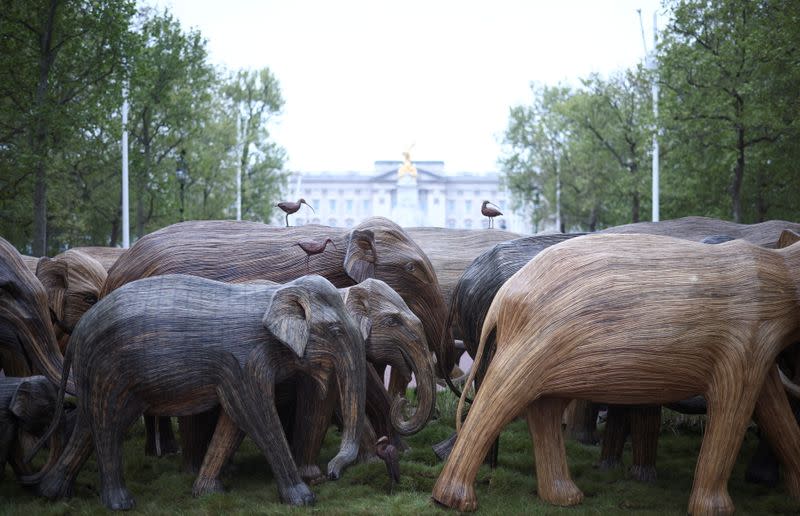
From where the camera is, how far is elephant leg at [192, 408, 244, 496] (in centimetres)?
556

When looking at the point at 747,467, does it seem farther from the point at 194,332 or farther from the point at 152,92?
the point at 152,92

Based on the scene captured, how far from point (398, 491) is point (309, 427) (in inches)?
28.7

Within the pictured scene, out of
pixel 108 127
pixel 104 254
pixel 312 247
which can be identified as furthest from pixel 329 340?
pixel 108 127

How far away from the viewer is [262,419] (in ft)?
17.6

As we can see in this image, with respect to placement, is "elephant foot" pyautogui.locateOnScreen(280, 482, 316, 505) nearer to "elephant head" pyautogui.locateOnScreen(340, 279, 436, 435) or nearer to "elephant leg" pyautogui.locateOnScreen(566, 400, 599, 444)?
"elephant head" pyautogui.locateOnScreen(340, 279, 436, 435)

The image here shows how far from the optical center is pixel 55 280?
8.09m

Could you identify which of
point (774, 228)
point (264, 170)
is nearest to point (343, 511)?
point (774, 228)

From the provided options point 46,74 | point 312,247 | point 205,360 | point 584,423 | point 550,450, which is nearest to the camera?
point 205,360

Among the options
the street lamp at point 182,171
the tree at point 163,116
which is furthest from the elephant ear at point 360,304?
the street lamp at point 182,171

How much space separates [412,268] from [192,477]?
2378mm

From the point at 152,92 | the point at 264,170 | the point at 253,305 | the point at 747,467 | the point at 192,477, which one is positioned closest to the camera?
the point at 253,305

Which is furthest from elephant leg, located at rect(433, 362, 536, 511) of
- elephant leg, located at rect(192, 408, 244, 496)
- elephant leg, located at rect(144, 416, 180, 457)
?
elephant leg, located at rect(144, 416, 180, 457)

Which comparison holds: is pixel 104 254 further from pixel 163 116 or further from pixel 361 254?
pixel 163 116

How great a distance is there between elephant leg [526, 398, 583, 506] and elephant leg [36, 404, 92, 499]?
105 inches
